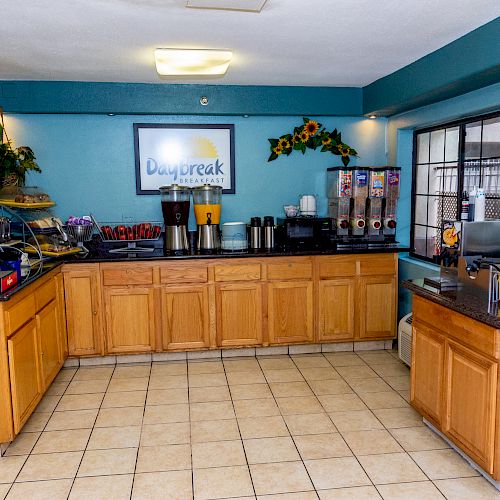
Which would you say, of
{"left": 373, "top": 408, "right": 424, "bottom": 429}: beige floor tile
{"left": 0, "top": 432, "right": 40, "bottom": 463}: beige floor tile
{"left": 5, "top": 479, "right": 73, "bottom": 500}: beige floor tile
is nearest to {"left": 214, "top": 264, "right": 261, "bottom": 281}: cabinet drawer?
{"left": 373, "top": 408, "right": 424, "bottom": 429}: beige floor tile

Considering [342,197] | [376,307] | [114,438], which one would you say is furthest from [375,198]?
[114,438]

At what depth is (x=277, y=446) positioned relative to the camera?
9.44 feet

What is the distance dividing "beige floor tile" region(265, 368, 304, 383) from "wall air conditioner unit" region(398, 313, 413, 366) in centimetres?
83

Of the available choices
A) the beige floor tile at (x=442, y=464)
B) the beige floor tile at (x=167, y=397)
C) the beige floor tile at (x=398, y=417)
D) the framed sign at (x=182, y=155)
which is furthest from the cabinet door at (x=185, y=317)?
the beige floor tile at (x=442, y=464)

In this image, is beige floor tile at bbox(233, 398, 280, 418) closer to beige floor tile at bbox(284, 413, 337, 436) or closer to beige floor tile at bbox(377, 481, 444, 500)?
beige floor tile at bbox(284, 413, 337, 436)

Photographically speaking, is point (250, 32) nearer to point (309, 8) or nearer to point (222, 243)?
point (309, 8)

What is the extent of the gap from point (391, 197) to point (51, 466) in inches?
132

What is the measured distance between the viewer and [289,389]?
12.1 feet

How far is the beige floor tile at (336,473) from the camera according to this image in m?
2.51

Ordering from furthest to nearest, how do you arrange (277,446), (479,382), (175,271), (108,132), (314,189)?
(314,189) < (108,132) < (175,271) < (277,446) < (479,382)

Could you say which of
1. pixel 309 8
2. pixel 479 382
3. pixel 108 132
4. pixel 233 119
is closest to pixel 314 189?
pixel 233 119

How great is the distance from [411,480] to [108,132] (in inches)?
142

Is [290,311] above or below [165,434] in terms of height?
above

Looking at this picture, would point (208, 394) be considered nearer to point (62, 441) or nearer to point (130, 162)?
point (62, 441)
